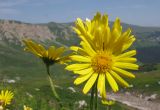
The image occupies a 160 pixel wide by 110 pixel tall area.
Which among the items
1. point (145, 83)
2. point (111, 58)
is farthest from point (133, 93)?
point (111, 58)

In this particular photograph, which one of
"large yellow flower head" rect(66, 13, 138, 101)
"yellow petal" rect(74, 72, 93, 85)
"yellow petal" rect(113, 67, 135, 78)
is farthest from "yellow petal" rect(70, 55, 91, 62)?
"yellow petal" rect(113, 67, 135, 78)

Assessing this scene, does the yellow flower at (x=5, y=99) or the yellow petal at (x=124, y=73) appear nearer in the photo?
the yellow petal at (x=124, y=73)

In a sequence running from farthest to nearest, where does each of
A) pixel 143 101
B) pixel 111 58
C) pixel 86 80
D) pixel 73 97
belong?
pixel 143 101
pixel 73 97
pixel 111 58
pixel 86 80

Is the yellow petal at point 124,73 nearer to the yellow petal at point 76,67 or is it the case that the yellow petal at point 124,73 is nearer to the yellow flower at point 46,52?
the yellow petal at point 76,67

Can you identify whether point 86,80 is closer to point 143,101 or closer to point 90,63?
point 90,63

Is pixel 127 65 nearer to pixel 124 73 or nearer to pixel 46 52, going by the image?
pixel 124 73

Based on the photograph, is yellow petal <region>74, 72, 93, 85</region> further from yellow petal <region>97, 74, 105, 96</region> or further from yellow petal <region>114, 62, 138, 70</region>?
yellow petal <region>114, 62, 138, 70</region>

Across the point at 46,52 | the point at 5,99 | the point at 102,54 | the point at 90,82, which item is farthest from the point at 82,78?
the point at 5,99

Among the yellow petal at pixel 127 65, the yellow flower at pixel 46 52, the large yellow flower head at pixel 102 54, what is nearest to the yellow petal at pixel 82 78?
the large yellow flower head at pixel 102 54
